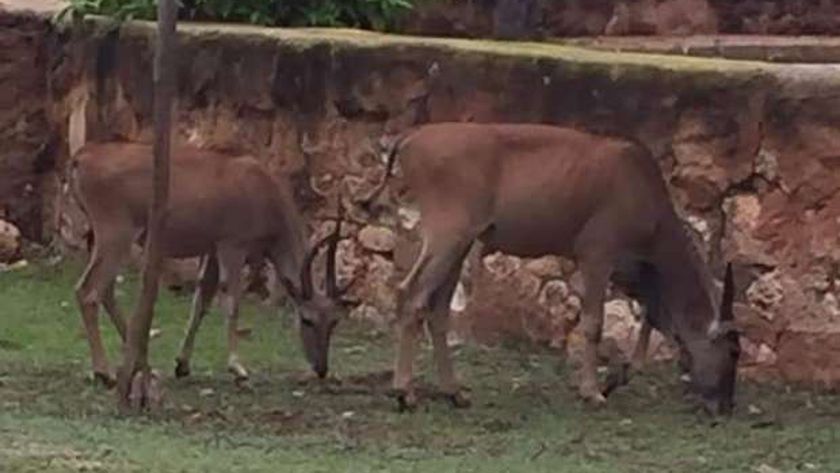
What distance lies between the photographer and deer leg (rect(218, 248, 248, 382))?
11836 millimetres

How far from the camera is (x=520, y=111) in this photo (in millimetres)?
12633

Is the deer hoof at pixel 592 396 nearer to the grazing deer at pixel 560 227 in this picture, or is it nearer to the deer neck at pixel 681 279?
the grazing deer at pixel 560 227

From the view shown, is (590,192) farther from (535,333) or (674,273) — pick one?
(535,333)

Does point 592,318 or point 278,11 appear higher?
point 278,11

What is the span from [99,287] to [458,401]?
180 cm

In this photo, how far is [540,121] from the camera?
12539mm

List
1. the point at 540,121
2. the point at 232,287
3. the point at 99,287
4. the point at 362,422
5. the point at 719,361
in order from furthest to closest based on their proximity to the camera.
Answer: the point at 540,121 < the point at 232,287 < the point at 99,287 < the point at 719,361 < the point at 362,422

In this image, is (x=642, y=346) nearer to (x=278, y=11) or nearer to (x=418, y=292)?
(x=418, y=292)

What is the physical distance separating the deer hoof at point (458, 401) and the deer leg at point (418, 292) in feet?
0.55

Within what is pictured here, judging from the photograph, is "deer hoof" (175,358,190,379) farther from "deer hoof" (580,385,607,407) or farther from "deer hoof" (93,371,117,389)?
"deer hoof" (580,385,607,407)

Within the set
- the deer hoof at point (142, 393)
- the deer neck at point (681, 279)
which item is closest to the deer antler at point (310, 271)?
the deer hoof at point (142, 393)

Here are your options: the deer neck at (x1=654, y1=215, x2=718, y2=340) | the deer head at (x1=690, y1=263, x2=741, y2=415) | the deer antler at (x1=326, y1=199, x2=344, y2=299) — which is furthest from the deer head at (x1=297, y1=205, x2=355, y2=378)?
the deer head at (x1=690, y1=263, x2=741, y2=415)

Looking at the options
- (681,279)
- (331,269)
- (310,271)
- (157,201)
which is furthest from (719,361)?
(157,201)

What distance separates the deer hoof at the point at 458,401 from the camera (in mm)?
11078
